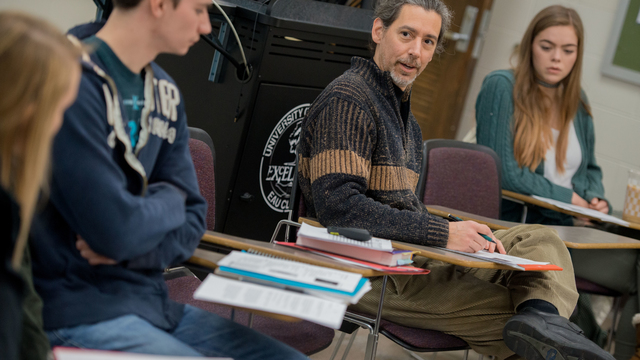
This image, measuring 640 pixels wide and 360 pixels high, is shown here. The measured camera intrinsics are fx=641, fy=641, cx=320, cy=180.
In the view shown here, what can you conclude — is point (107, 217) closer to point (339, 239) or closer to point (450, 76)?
point (339, 239)

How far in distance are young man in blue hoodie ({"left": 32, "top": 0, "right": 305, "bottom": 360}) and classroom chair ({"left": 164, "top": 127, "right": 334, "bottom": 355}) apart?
0.29 meters

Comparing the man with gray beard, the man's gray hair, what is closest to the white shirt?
the man with gray beard

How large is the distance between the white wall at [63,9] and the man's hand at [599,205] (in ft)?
7.85

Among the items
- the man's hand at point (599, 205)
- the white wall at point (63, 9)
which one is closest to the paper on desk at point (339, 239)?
the white wall at point (63, 9)

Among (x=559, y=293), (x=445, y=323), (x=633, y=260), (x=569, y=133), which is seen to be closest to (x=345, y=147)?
(x=445, y=323)

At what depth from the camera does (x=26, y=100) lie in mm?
769

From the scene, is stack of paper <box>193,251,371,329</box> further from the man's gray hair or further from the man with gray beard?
the man's gray hair

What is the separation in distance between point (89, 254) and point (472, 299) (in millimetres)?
1143

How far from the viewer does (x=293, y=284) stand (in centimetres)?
110

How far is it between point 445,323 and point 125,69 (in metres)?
1.13

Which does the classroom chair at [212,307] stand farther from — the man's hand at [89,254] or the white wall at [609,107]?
the white wall at [609,107]

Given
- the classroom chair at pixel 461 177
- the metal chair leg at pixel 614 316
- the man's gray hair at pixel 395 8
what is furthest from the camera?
the metal chair leg at pixel 614 316

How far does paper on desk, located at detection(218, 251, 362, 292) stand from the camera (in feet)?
3.65

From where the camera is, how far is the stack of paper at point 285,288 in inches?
40.0
